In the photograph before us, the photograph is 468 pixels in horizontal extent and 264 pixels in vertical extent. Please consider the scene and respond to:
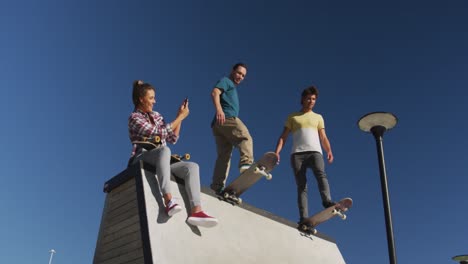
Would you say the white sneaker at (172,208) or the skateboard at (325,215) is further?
the skateboard at (325,215)

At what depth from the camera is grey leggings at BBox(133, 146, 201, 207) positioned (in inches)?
160

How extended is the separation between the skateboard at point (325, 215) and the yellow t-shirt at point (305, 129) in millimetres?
934

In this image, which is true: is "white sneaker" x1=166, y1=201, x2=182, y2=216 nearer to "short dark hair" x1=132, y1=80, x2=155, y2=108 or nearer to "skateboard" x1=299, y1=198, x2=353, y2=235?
"short dark hair" x1=132, y1=80, x2=155, y2=108

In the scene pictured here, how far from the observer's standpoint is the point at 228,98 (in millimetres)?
6184

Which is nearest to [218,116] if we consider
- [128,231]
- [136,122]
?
[136,122]

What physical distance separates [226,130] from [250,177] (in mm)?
1007

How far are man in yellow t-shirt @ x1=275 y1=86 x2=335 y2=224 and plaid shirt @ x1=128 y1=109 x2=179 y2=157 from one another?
247cm

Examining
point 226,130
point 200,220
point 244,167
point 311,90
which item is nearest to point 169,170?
point 200,220

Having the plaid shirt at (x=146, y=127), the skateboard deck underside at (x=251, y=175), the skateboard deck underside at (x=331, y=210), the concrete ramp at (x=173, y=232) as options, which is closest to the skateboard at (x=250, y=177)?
the skateboard deck underside at (x=251, y=175)

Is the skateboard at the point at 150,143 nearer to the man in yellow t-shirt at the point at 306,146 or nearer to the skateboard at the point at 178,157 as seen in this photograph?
the skateboard at the point at 178,157

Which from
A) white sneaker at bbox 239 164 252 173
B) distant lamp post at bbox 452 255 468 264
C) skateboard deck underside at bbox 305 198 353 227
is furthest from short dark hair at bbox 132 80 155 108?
Result: distant lamp post at bbox 452 255 468 264

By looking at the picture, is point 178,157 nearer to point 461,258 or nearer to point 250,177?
point 250,177

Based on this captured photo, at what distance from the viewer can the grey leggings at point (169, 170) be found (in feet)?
13.3

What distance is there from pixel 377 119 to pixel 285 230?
2935mm
